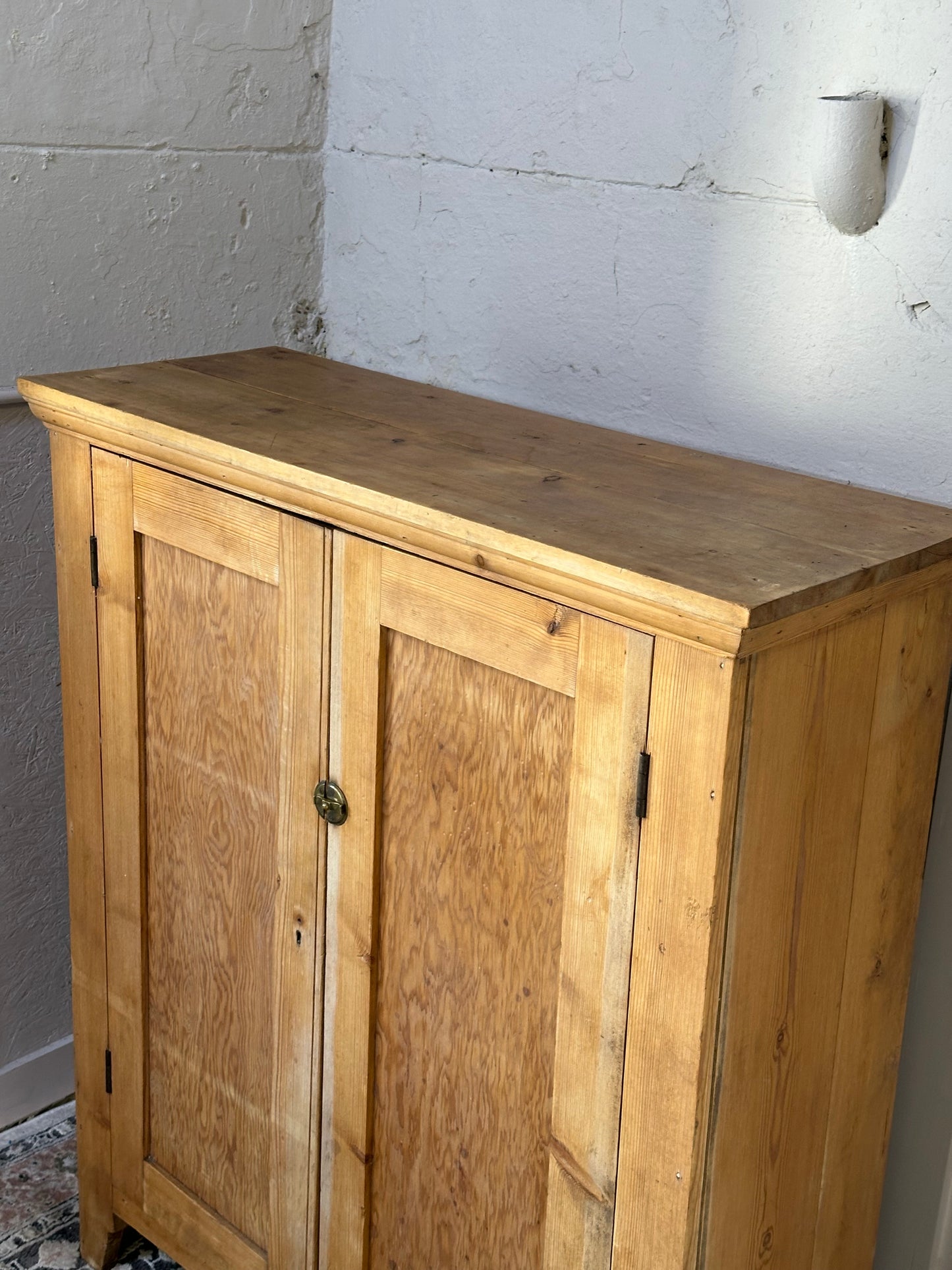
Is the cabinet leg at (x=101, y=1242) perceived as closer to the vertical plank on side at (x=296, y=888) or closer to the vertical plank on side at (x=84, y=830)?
the vertical plank on side at (x=84, y=830)

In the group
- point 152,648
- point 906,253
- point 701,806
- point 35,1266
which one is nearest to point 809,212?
point 906,253

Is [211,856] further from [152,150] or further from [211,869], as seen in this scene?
[152,150]

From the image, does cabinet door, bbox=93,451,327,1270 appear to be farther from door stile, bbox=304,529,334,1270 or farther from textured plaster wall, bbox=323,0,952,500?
textured plaster wall, bbox=323,0,952,500

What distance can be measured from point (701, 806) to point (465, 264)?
118cm

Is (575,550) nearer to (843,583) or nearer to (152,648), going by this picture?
(843,583)

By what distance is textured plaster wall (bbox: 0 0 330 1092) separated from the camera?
204 cm

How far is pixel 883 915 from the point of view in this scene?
152 centimetres

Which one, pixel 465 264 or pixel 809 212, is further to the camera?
pixel 465 264

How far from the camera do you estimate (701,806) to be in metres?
1.20

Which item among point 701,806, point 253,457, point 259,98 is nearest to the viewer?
point 701,806

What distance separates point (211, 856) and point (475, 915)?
1.55 ft

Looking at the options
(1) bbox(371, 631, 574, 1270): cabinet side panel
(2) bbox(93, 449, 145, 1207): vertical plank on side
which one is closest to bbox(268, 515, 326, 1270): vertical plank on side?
(1) bbox(371, 631, 574, 1270): cabinet side panel

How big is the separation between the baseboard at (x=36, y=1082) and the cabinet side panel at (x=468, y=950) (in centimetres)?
108

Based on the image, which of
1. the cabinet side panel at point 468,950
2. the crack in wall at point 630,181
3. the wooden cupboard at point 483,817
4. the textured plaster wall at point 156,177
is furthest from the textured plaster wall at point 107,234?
the cabinet side panel at point 468,950
